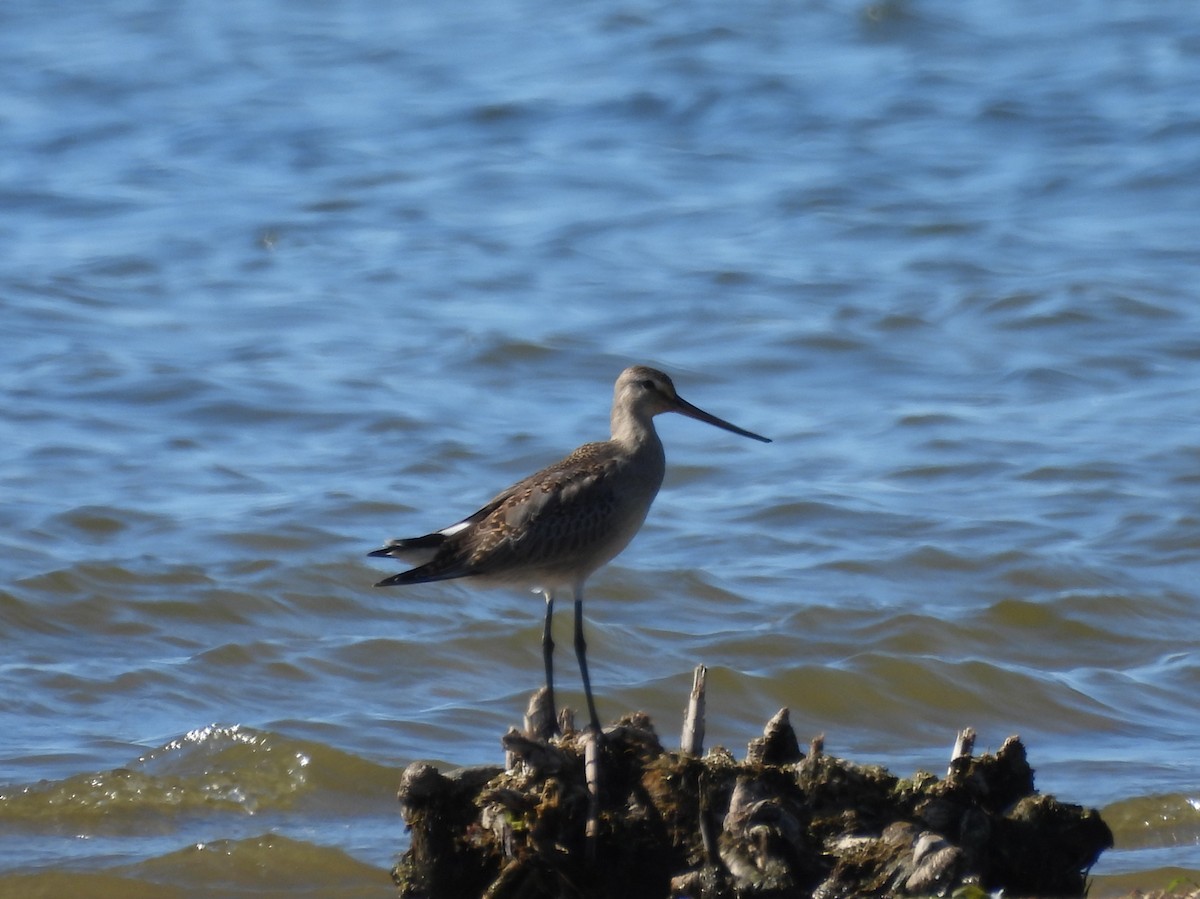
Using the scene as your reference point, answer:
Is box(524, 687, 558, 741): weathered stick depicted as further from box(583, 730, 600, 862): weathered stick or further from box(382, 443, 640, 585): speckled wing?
box(382, 443, 640, 585): speckled wing

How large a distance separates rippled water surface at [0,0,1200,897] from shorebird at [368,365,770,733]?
123 cm

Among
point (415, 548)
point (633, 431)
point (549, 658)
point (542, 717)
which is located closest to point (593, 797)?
point (542, 717)

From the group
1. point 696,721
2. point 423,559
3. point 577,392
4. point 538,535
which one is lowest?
point 577,392

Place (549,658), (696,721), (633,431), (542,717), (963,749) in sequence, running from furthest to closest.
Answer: (633,431) < (549,658) < (542,717) < (696,721) < (963,749)

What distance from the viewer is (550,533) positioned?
277 inches

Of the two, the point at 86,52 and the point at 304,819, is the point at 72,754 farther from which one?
the point at 86,52

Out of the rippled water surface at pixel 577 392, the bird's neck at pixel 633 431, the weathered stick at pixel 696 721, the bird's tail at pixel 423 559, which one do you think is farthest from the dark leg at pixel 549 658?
the rippled water surface at pixel 577 392

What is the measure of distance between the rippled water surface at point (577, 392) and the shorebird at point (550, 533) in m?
1.23

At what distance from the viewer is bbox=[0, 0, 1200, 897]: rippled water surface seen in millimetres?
8648

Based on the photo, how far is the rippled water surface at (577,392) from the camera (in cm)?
865

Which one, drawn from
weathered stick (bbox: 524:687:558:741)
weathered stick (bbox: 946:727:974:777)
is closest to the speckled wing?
Result: weathered stick (bbox: 524:687:558:741)

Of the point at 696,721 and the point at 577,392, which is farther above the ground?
the point at 696,721

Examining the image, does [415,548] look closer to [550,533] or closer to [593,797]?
[550,533]

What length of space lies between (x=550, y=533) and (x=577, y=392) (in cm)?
651
